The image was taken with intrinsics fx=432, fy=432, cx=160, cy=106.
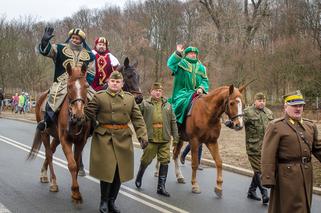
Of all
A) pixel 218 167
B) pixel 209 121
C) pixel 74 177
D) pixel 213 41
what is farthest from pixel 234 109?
pixel 213 41

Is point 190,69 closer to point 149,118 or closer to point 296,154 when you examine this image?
point 149,118

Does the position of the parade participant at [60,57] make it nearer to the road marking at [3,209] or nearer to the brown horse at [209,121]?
the road marking at [3,209]

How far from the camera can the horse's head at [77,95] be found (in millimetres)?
6145

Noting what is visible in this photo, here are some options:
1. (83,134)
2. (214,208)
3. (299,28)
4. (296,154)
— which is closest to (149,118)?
(83,134)

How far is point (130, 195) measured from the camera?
754cm

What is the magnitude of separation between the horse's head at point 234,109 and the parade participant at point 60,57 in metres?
2.40

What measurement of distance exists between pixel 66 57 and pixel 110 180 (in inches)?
108

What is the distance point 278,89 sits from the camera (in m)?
29.2

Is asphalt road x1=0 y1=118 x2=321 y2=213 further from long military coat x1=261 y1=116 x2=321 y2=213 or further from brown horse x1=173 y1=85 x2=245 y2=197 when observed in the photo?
long military coat x1=261 y1=116 x2=321 y2=213

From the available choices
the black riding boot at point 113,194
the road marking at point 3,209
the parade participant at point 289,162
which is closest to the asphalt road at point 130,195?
the road marking at point 3,209

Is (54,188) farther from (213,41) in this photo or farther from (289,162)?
(213,41)

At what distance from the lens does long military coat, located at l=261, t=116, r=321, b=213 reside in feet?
15.7

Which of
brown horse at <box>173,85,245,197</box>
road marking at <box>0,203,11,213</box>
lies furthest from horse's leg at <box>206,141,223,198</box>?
road marking at <box>0,203,11,213</box>

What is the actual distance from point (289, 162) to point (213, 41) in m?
30.4
